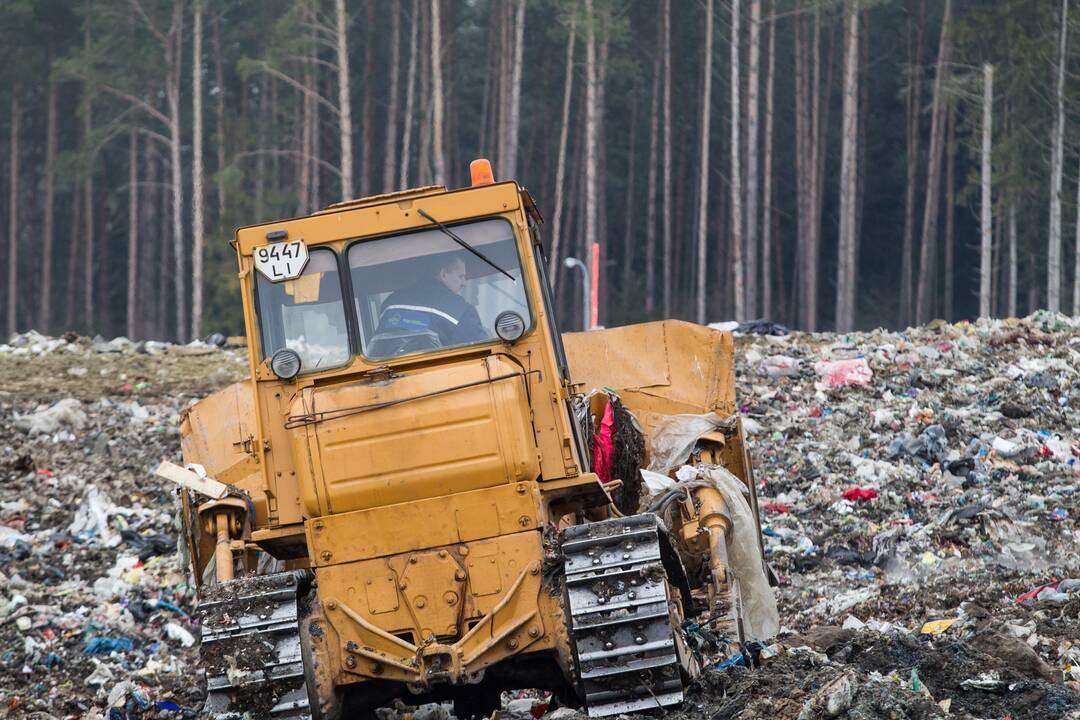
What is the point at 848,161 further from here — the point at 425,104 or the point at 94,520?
the point at 94,520

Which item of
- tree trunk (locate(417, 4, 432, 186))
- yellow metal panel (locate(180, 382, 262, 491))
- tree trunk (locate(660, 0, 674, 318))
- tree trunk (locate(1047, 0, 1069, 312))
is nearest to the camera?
yellow metal panel (locate(180, 382, 262, 491))

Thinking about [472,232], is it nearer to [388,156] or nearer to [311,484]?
[311,484]

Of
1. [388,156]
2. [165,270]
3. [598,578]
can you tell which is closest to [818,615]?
[598,578]

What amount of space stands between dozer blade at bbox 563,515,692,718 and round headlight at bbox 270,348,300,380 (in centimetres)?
162

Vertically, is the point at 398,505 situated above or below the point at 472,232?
below

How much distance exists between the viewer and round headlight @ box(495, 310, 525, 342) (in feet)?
22.4

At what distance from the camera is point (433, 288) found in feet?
23.0

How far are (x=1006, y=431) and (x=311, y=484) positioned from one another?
30.9 feet

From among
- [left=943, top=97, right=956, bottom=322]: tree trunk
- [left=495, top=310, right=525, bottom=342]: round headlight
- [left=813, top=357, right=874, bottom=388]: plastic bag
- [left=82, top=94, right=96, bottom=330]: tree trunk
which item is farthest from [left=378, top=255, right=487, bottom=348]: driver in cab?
[left=943, top=97, right=956, bottom=322]: tree trunk

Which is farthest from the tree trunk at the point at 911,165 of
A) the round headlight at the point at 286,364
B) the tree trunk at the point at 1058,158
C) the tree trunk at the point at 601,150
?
the round headlight at the point at 286,364

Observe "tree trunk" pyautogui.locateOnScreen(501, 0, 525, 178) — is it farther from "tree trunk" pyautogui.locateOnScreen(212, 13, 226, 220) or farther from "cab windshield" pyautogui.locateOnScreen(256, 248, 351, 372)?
"cab windshield" pyautogui.locateOnScreen(256, 248, 351, 372)

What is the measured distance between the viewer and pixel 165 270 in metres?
48.8

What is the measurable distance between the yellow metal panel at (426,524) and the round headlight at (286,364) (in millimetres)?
805

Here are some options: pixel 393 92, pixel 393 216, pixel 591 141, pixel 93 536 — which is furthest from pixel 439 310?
pixel 393 92
